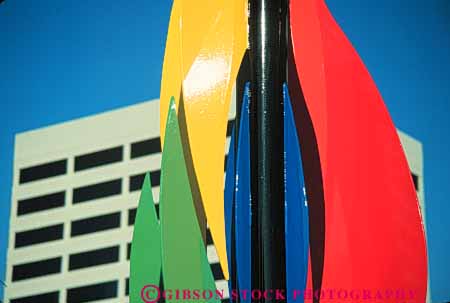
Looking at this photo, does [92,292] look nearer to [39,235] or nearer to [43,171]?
[39,235]

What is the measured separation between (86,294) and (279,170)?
554mm

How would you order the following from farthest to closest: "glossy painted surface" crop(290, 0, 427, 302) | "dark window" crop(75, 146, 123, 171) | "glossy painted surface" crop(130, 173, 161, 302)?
"dark window" crop(75, 146, 123, 171) < "glossy painted surface" crop(130, 173, 161, 302) < "glossy painted surface" crop(290, 0, 427, 302)

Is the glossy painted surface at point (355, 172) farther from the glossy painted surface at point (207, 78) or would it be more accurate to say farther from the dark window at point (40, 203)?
the dark window at point (40, 203)

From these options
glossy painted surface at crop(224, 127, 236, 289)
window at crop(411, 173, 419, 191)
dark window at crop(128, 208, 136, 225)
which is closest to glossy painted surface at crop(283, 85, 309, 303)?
glossy painted surface at crop(224, 127, 236, 289)

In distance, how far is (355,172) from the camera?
131 centimetres

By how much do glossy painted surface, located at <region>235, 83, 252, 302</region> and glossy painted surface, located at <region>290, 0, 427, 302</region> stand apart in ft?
0.44

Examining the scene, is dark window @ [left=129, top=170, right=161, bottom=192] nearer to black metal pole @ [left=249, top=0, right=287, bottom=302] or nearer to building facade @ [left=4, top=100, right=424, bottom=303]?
building facade @ [left=4, top=100, right=424, bottom=303]

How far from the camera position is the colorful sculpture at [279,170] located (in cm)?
128

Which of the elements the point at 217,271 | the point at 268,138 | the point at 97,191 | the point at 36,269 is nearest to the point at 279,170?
the point at 268,138

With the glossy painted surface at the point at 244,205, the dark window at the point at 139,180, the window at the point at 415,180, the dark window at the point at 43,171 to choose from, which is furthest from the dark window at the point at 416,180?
the dark window at the point at 43,171

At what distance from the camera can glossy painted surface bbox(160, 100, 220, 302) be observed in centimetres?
136

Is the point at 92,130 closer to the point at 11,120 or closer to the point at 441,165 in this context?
the point at 11,120

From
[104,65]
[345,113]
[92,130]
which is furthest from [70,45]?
[345,113]

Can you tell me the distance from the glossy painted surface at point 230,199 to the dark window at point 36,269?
446 millimetres
